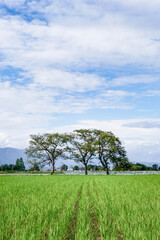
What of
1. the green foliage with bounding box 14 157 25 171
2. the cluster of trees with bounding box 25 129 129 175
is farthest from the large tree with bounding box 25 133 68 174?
the green foliage with bounding box 14 157 25 171

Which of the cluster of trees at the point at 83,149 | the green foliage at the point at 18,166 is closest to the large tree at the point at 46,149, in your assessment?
the cluster of trees at the point at 83,149

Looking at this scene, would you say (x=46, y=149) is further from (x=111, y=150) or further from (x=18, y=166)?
(x=18, y=166)

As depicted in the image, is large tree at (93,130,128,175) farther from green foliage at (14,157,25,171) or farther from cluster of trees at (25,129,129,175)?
green foliage at (14,157,25,171)

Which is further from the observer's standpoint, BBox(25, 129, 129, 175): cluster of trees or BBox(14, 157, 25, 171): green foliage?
BBox(14, 157, 25, 171): green foliage

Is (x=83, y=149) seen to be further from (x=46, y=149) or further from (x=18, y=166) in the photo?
(x=18, y=166)

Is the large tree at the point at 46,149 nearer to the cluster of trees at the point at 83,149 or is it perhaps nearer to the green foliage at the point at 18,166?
the cluster of trees at the point at 83,149

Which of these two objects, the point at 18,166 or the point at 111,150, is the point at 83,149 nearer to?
the point at 111,150

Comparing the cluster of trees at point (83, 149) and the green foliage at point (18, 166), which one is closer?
the cluster of trees at point (83, 149)

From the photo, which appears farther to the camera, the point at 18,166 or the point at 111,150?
the point at 18,166

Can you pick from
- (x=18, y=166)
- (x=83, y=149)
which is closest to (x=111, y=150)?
(x=83, y=149)

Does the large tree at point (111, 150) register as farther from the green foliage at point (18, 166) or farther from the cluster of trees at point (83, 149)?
the green foliage at point (18, 166)

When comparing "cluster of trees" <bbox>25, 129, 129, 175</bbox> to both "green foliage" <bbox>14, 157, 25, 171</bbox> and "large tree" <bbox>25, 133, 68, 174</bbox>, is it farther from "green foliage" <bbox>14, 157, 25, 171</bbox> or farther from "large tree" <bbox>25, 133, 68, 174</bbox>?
"green foliage" <bbox>14, 157, 25, 171</bbox>

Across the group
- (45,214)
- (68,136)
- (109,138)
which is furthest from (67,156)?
(45,214)

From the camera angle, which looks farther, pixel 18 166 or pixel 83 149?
pixel 18 166
